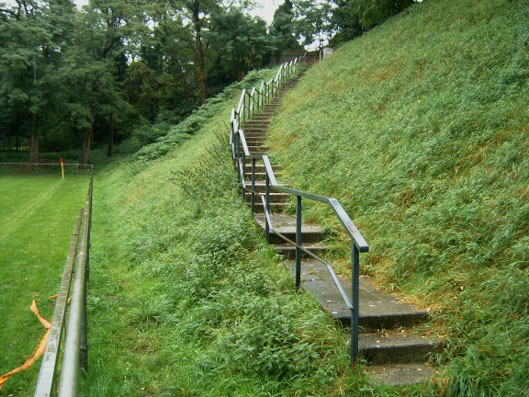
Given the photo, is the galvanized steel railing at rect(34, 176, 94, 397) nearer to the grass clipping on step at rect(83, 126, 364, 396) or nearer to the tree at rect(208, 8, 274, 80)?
the grass clipping on step at rect(83, 126, 364, 396)

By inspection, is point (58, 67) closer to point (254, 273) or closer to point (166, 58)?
point (166, 58)

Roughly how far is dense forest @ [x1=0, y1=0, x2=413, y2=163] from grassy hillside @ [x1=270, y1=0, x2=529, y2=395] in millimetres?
11781

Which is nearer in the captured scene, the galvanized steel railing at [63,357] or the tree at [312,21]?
the galvanized steel railing at [63,357]

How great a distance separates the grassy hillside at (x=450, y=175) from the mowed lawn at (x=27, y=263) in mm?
3647

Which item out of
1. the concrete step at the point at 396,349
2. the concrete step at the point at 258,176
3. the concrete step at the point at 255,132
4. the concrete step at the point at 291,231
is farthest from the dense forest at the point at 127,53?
the concrete step at the point at 396,349

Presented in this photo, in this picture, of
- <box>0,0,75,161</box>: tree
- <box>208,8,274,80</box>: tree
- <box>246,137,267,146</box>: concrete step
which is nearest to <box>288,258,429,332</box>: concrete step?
<box>246,137,267,146</box>: concrete step

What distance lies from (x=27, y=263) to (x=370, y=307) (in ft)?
21.2

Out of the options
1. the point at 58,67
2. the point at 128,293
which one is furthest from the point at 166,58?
the point at 128,293

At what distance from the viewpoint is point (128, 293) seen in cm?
574

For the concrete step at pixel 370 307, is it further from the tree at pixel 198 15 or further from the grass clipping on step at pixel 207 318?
the tree at pixel 198 15

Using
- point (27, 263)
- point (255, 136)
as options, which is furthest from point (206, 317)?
point (255, 136)

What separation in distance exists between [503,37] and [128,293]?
852 cm

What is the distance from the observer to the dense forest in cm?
2378

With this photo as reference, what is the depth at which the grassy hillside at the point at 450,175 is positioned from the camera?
10.6 feet
